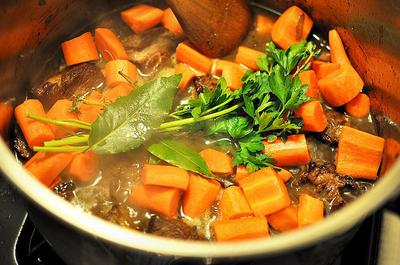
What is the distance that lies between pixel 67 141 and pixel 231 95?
82 cm

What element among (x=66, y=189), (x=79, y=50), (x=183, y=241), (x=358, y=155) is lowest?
(x=66, y=189)

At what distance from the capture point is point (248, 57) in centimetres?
296

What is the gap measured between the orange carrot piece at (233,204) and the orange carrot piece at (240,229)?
0.26ft

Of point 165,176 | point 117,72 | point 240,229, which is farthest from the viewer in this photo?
point 117,72

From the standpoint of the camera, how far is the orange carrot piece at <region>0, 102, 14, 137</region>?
8.48ft

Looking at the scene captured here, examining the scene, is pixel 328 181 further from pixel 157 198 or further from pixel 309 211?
pixel 157 198

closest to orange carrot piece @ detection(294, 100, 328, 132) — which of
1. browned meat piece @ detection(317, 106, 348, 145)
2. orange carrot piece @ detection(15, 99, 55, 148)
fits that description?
browned meat piece @ detection(317, 106, 348, 145)

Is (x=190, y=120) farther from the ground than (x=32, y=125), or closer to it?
farther from the ground

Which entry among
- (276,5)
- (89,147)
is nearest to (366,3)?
(276,5)

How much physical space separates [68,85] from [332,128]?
1466 mm

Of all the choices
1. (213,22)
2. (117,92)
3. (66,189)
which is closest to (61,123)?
(66,189)

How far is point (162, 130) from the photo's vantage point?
244 cm

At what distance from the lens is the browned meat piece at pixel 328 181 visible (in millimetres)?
2453

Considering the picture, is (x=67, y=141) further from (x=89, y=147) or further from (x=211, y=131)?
(x=211, y=131)
